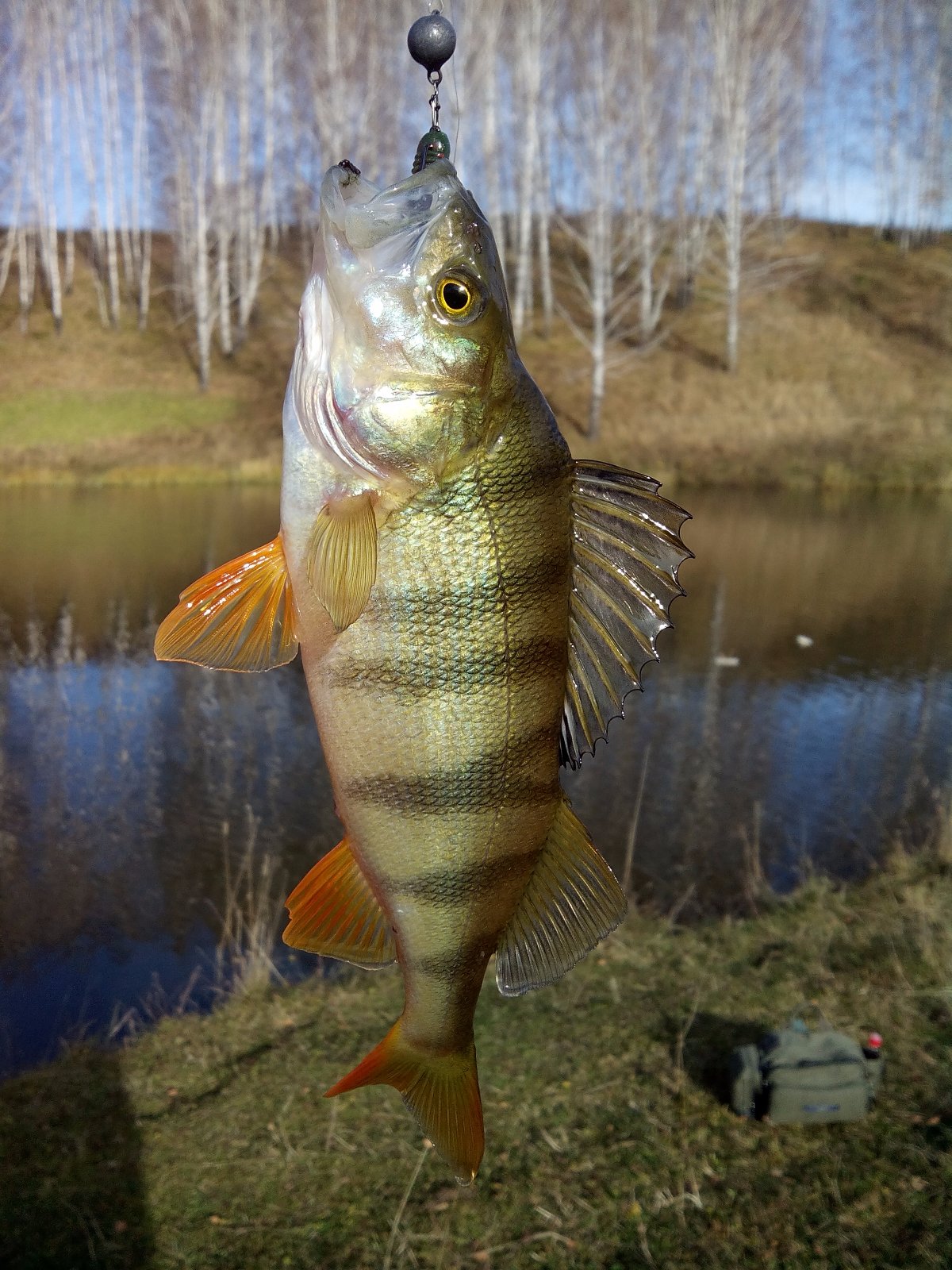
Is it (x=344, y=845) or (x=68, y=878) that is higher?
(x=344, y=845)

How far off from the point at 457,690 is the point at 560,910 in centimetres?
44

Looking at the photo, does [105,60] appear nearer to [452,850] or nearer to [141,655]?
[141,655]

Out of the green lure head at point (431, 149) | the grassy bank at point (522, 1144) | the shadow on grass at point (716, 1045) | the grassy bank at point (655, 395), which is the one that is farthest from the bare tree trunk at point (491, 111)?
the green lure head at point (431, 149)

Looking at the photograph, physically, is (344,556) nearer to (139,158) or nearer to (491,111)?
(491,111)

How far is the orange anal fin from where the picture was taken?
1612 mm

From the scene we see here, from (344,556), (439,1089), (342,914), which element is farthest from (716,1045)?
(344,556)

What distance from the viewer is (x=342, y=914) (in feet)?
5.35

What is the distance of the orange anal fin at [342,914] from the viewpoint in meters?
1.61

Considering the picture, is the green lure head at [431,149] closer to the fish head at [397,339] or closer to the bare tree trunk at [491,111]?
the fish head at [397,339]

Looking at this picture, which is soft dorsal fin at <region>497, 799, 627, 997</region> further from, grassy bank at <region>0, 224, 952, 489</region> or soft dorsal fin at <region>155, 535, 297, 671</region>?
grassy bank at <region>0, 224, 952, 489</region>

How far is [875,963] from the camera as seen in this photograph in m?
5.80

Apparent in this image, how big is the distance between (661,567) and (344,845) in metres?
0.68

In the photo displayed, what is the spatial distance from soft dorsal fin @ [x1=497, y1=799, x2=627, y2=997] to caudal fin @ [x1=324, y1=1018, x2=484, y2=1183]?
171 mm

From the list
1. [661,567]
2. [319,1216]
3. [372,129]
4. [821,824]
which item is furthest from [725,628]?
[372,129]
